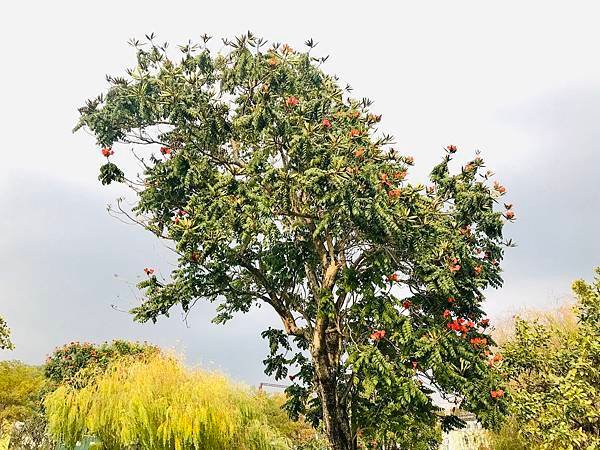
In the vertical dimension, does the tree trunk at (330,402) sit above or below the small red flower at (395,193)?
below

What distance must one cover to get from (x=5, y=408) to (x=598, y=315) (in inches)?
934

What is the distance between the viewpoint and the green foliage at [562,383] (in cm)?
961

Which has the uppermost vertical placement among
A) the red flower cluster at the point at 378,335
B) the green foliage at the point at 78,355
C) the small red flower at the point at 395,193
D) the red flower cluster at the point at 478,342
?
the green foliage at the point at 78,355

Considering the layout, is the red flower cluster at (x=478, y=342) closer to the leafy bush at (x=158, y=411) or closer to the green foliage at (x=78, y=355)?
the leafy bush at (x=158, y=411)

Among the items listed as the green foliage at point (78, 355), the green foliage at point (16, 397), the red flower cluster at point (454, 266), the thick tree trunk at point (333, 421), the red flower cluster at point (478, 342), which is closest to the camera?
the red flower cluster at point (454, 266)

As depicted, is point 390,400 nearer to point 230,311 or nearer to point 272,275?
point 272,275

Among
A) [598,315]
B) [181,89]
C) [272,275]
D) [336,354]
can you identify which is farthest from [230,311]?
[598,315]

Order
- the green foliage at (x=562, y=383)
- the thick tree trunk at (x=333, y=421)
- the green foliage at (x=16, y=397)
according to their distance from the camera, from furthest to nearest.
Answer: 1. the green foliage at (x=16, y=397)
2. the thick tree trunk at (x=333, y=421)
3. the green foliage at (x=562, y=383)

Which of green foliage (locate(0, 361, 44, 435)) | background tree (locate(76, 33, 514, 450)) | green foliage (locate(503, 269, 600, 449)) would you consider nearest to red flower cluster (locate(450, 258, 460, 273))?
background tree (locate(76, 33, 514, 450))

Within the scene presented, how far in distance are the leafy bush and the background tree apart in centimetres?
121

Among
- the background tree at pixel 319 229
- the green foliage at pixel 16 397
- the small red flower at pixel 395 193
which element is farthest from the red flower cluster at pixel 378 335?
the green foliage at pixel 16 397

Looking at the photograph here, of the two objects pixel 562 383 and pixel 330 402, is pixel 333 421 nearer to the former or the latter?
pixel 330 402

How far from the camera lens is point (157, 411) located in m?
10.7

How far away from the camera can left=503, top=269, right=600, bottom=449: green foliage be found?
31.5 feet
